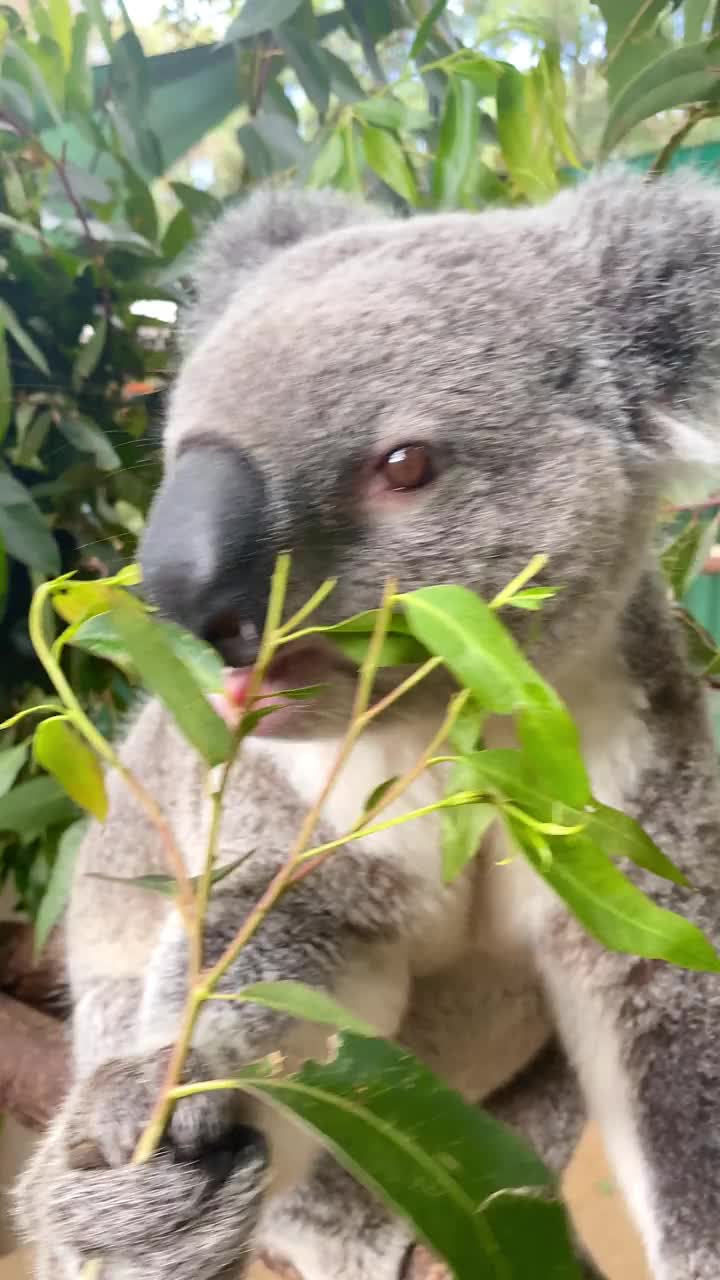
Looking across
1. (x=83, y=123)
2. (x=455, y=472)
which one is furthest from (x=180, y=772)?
(x=83, y=123)

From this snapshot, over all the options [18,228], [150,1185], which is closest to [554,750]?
[150,1185]

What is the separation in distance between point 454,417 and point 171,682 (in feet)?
0.83

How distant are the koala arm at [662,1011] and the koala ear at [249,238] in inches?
17.3

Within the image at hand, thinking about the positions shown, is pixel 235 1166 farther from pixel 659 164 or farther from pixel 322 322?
pixel 659 164

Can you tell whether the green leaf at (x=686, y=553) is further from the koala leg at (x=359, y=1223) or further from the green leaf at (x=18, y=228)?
the green leaf at (x=18, y=228)

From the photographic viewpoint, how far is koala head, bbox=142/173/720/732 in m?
0.54

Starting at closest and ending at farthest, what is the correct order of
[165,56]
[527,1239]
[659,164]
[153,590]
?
[527,1239]
[153,590]
[659,164]
[165,56]

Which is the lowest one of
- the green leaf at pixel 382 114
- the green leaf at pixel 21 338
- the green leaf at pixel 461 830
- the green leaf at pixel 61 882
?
the green leaf at pixel 61 882

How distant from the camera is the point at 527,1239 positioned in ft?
1.26

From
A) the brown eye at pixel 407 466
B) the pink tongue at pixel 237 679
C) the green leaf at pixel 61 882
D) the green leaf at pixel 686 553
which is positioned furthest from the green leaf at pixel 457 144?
the green leaf at pixel 61 882

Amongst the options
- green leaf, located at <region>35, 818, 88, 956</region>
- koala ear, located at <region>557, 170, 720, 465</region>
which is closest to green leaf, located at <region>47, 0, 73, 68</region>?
koala ear, located at <region>557, 170, 720, 465</region>

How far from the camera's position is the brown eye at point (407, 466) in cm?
56

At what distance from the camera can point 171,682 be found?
1.36 feet

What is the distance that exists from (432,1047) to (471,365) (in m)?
0.71
